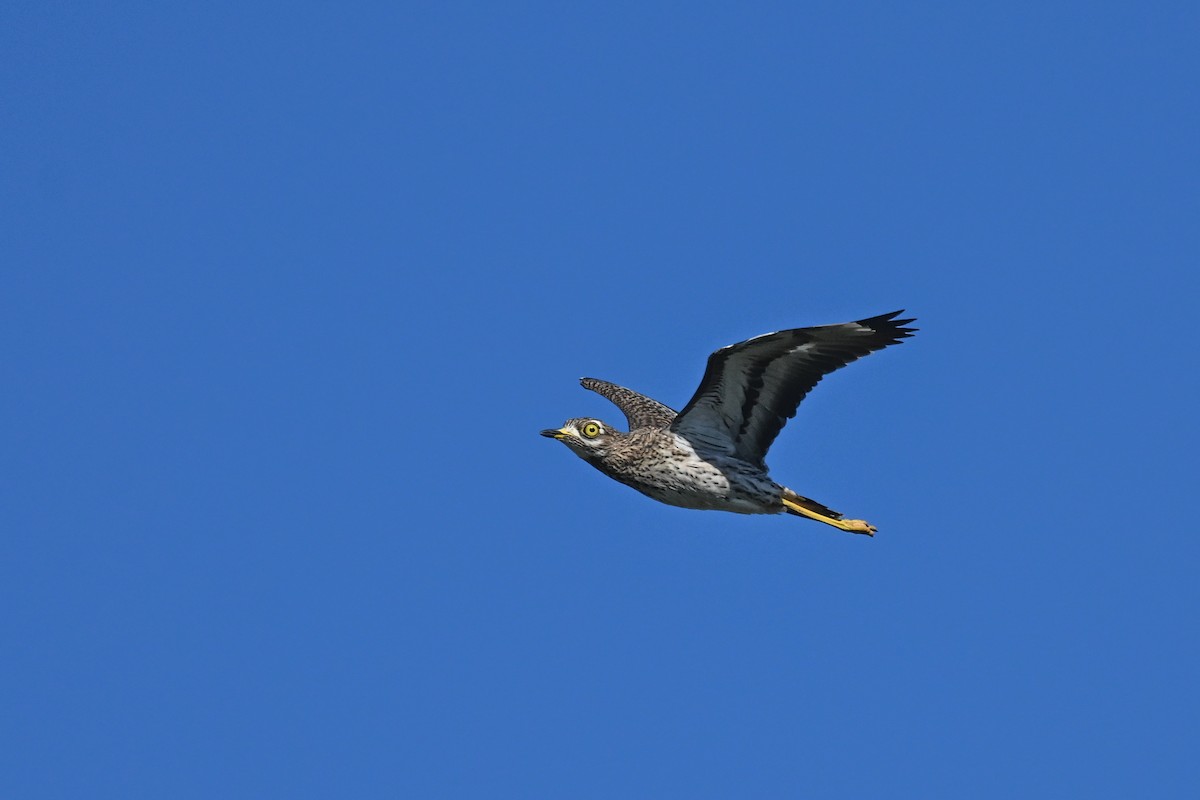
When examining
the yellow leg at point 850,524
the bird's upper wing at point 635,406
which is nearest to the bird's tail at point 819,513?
the yellow leg at point 850,524

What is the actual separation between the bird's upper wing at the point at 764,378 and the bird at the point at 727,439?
12mm

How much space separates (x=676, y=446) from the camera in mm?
18875

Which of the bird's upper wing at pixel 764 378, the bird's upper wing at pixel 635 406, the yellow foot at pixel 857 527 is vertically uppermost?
the bird's upper wing at pixel 635 406

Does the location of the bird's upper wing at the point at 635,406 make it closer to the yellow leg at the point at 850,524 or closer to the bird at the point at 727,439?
the bird at the point at 727,439

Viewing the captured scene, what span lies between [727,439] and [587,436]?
5.69 feet

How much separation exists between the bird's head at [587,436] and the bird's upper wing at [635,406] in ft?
2.52

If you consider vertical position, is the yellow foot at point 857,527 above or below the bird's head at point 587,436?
below

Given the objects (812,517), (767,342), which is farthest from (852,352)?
(812,517)

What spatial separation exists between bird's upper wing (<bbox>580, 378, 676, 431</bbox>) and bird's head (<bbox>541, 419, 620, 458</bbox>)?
767mm

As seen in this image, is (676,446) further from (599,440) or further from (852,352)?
(852,352)

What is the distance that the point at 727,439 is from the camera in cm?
1883

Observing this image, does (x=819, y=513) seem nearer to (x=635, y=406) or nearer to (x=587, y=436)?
(x=587, y=436)

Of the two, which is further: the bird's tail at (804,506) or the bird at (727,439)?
the bird's tail at (804,506)

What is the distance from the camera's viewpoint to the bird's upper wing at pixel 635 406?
20.8m
